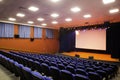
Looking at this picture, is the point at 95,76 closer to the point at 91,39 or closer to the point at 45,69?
the point at 45,69

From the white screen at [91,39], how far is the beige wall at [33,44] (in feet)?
12.5

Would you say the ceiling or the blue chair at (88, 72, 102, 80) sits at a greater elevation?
the ceiling

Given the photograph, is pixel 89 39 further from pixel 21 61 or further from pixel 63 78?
pixel 63 78

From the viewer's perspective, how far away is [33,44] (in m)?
17.0

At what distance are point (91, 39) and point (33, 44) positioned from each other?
838cm

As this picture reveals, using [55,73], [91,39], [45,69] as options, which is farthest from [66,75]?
[91,39]

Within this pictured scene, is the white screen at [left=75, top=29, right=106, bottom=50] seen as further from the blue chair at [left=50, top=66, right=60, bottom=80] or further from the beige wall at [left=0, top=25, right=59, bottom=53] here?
the blue chair at [left=50, top=66, right=60, bottom=80]

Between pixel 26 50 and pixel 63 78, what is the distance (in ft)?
41.3

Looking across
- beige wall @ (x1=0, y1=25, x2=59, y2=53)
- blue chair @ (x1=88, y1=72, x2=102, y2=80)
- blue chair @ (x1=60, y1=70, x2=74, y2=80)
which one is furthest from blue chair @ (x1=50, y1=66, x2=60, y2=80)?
beige wall @ (x1=0, y1=25, x2=59, y2=53)

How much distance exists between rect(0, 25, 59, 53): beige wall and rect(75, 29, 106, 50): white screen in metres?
3.81

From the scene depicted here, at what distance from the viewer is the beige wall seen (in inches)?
561

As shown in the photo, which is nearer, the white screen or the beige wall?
the beige wall

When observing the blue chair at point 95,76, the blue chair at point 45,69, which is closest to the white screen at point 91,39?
the blue chair at point 95,76

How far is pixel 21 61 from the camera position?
7246 mm
